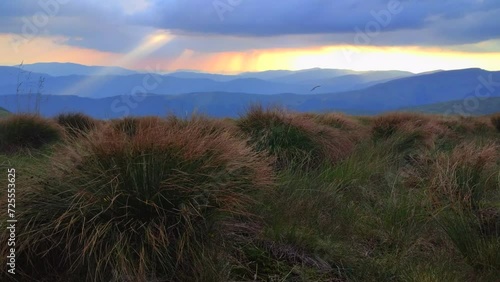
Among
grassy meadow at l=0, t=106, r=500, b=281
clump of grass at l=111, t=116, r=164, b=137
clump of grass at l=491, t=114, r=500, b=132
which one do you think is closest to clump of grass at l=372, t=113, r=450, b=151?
grassy meadow at l=0, t=106, r=500, b=281

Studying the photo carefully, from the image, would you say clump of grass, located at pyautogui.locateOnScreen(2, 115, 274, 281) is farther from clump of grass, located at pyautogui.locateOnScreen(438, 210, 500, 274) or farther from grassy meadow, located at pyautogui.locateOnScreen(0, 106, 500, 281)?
clump of grass, located at pyautogui.locateOnScreen(438, 210, 500, 274)

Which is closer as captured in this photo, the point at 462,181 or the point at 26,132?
the point at 462,181

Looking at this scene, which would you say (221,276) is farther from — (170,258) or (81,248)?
(81,248)

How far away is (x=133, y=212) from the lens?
11.9ft

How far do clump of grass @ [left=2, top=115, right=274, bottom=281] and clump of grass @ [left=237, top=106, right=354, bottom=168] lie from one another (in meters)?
3.29

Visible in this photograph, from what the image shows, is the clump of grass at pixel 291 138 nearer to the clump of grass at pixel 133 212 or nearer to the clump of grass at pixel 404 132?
the clump of grass at pixel 404 132

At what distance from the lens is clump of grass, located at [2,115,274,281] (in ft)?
11.2

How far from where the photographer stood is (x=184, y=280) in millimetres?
3471

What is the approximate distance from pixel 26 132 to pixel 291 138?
5192 millimetres

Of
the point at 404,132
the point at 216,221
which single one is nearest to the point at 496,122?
the point at 404,132

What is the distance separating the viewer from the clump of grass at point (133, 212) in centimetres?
341

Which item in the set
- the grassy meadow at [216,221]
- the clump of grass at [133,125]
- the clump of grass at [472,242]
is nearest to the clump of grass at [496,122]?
the grassy meadow at [216,221]

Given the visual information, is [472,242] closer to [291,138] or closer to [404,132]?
[291,138]

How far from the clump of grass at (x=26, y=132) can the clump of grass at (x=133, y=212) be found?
595cm
